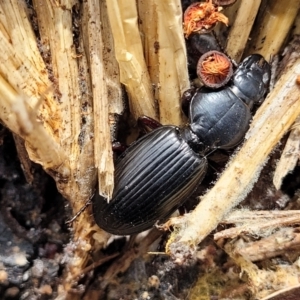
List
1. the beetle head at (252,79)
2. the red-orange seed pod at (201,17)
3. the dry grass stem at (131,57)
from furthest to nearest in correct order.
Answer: the beetle head at (252,79) < the red-orange seed pod at (201,17) < the dry grass stem at (131,57)

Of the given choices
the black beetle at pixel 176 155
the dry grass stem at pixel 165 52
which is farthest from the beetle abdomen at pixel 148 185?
the dry grass stem at pixel 165 52

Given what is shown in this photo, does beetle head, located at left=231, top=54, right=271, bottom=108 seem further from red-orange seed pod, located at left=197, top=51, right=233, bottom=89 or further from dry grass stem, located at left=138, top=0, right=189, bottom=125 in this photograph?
dry grass stem, located at left=138, top=0, right=189, bottom=125

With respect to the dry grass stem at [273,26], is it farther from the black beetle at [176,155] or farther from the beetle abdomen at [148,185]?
the beetle abdomen at [148,185]

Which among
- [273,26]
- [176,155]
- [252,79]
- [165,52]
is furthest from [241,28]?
[176,155]

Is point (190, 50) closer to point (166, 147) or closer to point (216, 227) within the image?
point (166, 147)

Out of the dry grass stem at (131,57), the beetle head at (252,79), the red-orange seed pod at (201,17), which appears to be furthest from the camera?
the beetle head at (252,79)

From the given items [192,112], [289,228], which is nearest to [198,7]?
→ [192,112]

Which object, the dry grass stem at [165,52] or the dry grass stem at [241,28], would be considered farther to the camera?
the dry grass stem at [241,28]
